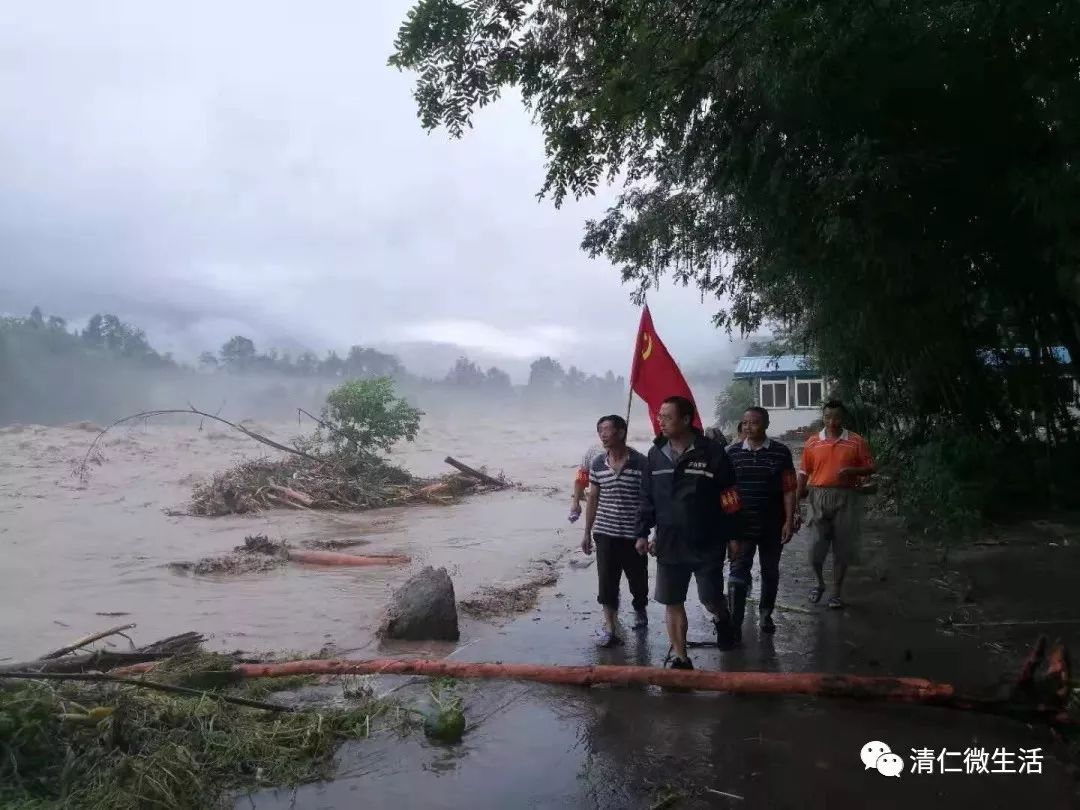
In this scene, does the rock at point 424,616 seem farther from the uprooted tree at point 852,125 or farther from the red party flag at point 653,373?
the uprooted tree at point 852,125

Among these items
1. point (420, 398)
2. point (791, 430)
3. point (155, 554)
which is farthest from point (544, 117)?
point (420, 398)

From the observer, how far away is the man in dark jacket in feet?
15.3

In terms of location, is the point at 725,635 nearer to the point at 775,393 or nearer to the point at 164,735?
the point at 164,735

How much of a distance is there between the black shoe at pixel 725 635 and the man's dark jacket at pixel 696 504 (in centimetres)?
82

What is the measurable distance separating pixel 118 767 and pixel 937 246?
304 inches

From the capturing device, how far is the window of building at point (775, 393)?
30.4 metres

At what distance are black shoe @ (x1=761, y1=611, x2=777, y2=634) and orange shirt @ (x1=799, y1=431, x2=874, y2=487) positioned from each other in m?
1.23

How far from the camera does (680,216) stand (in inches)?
471

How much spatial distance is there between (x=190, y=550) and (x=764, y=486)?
10128 mm

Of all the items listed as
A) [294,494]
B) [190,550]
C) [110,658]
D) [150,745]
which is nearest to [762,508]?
[150,745]

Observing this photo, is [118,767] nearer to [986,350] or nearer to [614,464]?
[614,464]

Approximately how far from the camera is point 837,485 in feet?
20.2

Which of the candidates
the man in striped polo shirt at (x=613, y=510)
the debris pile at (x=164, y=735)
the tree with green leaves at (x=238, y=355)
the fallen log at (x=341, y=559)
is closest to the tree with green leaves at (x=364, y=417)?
the fallen log at (x=341, y=559)

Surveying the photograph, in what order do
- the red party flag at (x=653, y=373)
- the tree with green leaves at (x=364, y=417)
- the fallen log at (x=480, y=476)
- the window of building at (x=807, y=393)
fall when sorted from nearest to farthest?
1. the red party flag at (x=653, y=373)
2. the tree with green leaves at (x=364, y=417)
3. the fallen log at (x=480, y=476)
4. the window of building at (x=807, y=393)
